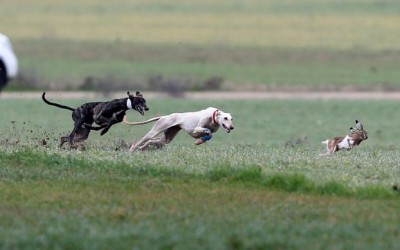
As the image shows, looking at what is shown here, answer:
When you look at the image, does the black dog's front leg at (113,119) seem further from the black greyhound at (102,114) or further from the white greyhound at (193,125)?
the white greyhound at (193,125)

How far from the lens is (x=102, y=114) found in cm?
1764

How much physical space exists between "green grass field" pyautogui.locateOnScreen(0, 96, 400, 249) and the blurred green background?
29.0 m

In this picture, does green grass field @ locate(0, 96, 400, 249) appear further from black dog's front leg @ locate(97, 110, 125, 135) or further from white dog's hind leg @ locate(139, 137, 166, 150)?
black dog's front leg @ locate(97, 110, 125, 135)

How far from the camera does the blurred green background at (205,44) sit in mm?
51531

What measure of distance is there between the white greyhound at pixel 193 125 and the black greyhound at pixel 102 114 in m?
0.34

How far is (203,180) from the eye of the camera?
14.3 m

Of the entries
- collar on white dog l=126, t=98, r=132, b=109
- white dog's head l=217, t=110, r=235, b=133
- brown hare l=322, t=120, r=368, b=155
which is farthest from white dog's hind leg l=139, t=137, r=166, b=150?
Result: brown hare l=322, t=120, r=368, b=155

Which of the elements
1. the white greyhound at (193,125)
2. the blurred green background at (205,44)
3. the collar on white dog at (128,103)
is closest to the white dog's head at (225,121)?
the white greyhound at (193,125)

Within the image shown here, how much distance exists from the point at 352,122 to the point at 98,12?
43.4 m

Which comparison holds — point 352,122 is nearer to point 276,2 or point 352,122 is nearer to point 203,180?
point 203,180

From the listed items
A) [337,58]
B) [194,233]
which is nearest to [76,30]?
[337,58]

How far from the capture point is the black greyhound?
17453mm

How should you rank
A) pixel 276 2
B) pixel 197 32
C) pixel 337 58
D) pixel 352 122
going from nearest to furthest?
pixel 352 122
pixel 337 58
pixel 197 32
pixel 276 2

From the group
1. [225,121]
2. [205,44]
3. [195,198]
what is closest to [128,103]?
[225,121]
